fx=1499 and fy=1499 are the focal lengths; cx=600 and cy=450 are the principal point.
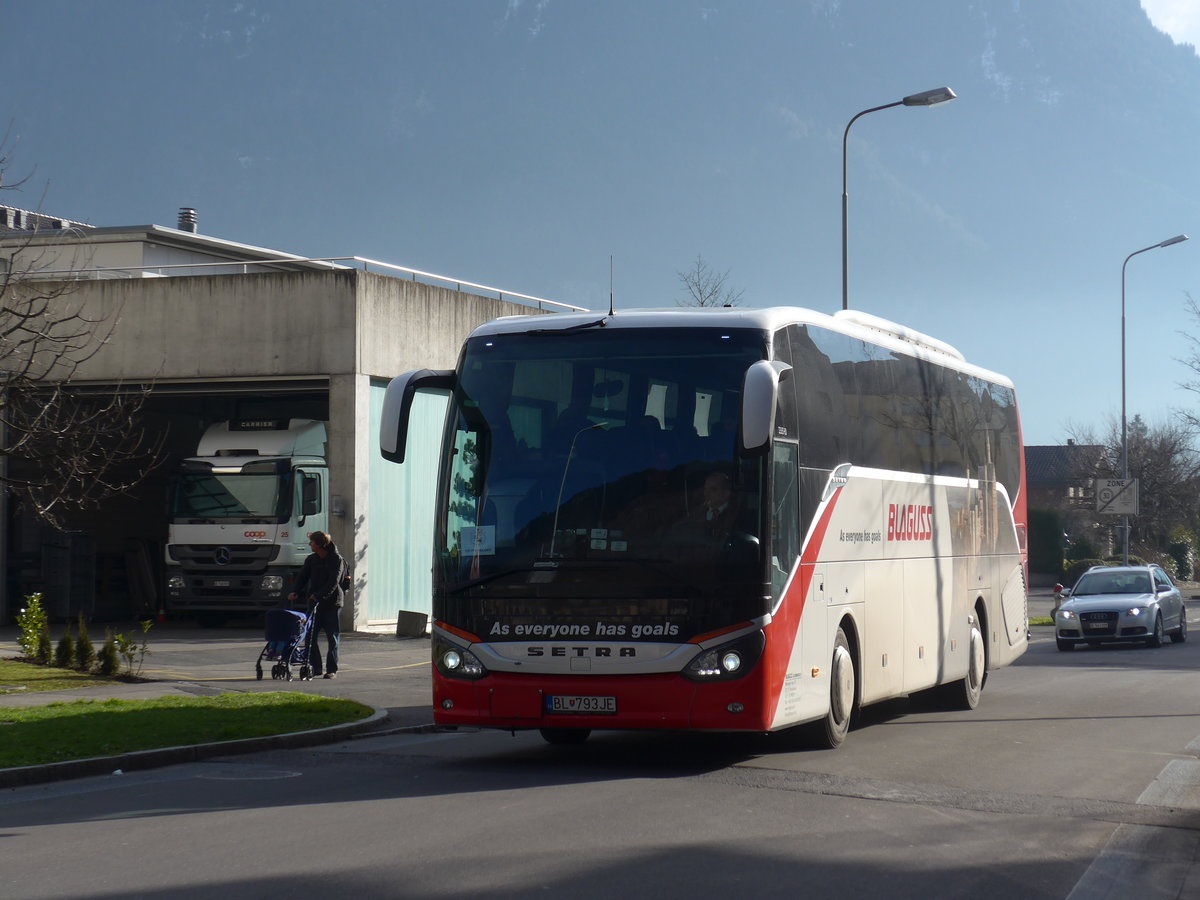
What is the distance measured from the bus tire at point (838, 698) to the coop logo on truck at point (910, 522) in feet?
5.69

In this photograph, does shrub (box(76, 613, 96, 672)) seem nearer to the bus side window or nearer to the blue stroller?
the blue stroller

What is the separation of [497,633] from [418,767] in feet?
4.88

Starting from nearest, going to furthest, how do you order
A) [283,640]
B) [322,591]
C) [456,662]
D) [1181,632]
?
[456,662]
[283,640]
[322,591]
[1181,632]

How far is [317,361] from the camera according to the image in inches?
1104

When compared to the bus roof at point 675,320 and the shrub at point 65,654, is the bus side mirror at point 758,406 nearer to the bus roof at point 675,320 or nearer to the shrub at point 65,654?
the bus roof at point 675,320

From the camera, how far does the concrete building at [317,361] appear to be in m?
27.9

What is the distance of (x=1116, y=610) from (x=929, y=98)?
10.5m

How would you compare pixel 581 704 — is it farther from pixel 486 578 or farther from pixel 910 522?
pixel 910 522

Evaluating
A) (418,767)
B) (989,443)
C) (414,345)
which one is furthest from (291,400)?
(418,767)

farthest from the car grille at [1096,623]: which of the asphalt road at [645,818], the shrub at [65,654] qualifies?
the shrub at [65,654]

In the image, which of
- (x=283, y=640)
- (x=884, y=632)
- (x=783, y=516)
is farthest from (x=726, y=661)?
(x=283, y=640)

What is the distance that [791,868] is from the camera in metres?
7.63

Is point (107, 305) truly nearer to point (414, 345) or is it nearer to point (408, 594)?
point (414, 345)

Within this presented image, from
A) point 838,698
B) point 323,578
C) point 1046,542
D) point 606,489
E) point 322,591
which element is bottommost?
point 838,698
